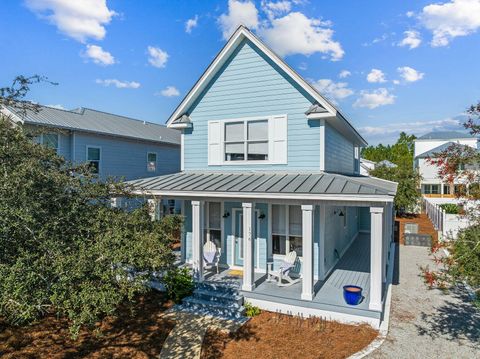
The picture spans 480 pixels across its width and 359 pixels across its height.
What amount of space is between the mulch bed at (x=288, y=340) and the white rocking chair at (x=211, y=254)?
11.2 ft

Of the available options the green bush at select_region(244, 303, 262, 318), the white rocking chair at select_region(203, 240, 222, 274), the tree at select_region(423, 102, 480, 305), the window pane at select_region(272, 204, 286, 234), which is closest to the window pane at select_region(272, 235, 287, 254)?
the window pane at select_region(272, 204, 286, 234)

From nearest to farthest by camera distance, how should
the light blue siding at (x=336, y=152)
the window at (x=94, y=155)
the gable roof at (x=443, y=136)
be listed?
1. the light blue siding at (x=336, y=152)
2. the window at (x=94, y=155)
3. the gable roof at (x=443, y=136)

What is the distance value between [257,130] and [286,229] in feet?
13.5

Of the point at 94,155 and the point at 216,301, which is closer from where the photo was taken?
the point at 216,301

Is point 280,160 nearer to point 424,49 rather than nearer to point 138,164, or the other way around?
point 424,49

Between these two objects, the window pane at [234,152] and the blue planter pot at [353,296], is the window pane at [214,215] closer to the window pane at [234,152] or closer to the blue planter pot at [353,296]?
the window pane at [234,152]

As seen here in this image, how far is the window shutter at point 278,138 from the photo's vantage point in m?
12.1

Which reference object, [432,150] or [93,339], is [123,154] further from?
[432,150]

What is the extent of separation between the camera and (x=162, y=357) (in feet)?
24.6

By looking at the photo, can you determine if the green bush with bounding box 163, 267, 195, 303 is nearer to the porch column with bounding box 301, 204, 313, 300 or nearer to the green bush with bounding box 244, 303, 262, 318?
the green bush with bounding box 244, 303, 262, 318

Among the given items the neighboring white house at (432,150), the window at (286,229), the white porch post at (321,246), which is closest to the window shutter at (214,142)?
the window at (286,229)

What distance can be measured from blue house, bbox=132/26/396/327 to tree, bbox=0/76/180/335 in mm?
4996

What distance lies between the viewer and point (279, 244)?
11.9 meters

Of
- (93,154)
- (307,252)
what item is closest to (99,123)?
(93,154)
